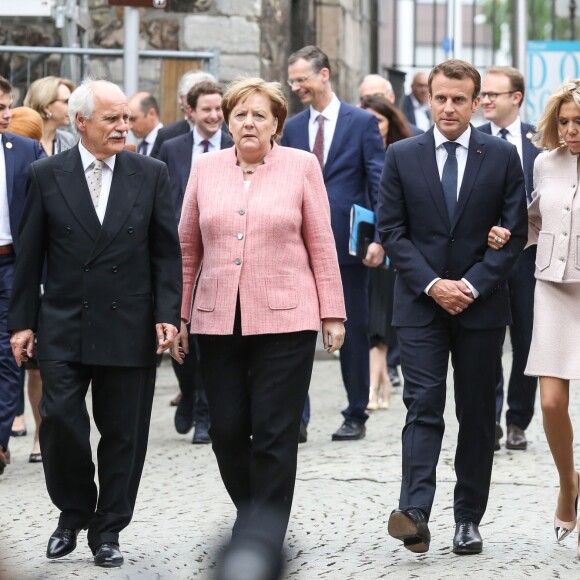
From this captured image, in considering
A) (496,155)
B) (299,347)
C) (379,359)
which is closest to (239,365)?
(299,347)

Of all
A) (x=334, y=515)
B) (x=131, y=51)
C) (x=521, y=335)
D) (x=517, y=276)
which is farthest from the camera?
(x=131, y=51)

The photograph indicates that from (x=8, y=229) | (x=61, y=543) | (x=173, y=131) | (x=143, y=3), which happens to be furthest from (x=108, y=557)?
(x=143, y=3)

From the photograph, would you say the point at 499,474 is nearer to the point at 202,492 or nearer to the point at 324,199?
the point at 202,492

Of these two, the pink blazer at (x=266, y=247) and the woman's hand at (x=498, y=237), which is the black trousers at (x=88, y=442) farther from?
the woman's hand at (x=498, y=237)

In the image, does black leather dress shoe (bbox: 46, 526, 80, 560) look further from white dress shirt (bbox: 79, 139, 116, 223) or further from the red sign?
the red sign

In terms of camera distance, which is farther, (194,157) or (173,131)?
(173,131)

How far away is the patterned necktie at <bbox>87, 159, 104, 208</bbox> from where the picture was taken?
5203mm

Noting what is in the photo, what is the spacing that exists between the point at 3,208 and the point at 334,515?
8.06 ft

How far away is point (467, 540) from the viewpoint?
5.26 metres

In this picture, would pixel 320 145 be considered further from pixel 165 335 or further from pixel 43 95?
pixel 165 335

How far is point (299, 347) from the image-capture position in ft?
16.5

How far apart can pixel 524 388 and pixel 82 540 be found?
3.04 meters

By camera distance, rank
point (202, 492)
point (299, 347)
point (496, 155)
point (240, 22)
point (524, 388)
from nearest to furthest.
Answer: point (299, 347), point (496, 155), point (202, 492), point (524, 388), point (240, 22)

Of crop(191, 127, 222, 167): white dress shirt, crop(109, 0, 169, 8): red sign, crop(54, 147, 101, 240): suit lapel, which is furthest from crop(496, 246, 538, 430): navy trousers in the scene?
crop(109, 0, 169, 8): red sign
